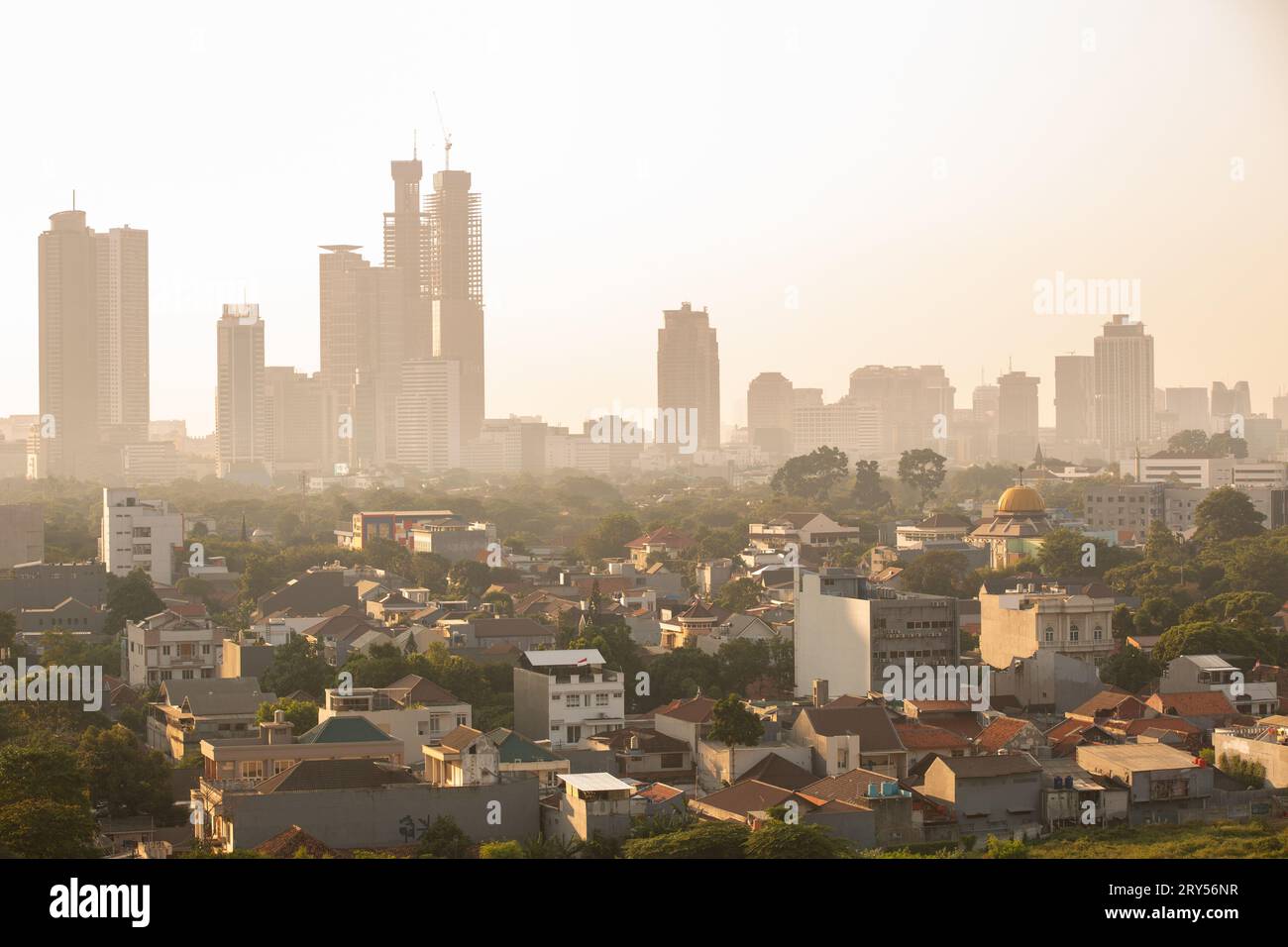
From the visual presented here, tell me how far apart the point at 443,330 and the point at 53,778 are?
46.9 meters

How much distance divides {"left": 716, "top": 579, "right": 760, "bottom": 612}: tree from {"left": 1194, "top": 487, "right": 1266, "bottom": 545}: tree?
5.69m

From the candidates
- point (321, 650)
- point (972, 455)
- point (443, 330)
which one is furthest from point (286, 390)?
point (321, 650)

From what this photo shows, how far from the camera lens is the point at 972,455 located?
159ft

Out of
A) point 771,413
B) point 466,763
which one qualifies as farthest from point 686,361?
point 466,763

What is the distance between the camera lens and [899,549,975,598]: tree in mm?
15562

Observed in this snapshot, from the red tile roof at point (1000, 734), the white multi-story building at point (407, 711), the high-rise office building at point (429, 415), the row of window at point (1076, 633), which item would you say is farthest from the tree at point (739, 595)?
the high-rise office building at point (429, 415)

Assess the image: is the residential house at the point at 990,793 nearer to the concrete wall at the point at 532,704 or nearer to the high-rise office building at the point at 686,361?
the concrete wall at the point at 532,704

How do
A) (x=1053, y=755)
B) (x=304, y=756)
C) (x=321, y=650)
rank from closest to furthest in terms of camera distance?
(x=304, y=756), (x=1053, y=755), (x=321, y=650)

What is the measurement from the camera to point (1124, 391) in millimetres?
36469

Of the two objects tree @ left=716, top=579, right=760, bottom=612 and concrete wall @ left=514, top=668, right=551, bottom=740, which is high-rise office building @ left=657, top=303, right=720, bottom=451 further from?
concrete wall @ left=514, top=668, right=551, bottom=740

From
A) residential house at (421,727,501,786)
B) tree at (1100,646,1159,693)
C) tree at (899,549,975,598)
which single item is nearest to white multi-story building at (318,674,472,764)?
residential house at (421,727,501,786)

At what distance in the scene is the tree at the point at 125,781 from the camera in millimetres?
7234

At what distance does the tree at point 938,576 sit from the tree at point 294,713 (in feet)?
24.7
